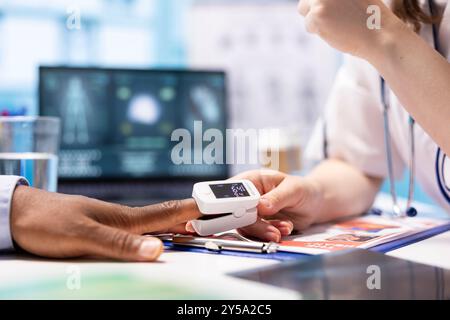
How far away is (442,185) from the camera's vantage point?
91cm

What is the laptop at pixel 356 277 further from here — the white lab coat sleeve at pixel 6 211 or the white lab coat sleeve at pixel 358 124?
the white lab coat sleeve at pixel 358 124

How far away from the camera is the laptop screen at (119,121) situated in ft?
4.85

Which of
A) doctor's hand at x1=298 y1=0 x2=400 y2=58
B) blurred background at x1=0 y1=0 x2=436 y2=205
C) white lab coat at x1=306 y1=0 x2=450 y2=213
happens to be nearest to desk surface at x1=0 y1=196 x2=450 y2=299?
doctor's hand at x1=298 y1=0 x2=400 y2=58

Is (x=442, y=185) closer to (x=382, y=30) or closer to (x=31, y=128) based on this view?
(x=382, y=30)

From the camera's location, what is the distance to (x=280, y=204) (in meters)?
0.69

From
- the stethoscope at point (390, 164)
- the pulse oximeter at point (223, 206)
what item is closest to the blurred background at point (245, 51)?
the stethoscope at point (390, 164)

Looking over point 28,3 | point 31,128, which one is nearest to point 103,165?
point 31,128

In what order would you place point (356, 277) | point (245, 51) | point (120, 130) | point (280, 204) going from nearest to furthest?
point (356, 277), point (280, 204), point (120, 130), point (245, 51)

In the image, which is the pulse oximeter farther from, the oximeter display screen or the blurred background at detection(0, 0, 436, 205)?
the blurred background at detection(0, 0, 436, 205)

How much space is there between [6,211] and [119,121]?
962 mm

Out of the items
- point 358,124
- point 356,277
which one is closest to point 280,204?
point 356,277

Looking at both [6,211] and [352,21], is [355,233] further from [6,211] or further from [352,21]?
[6,211]

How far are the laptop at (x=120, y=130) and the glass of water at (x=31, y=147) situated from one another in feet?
1.58

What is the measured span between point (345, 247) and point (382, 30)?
31 cm
